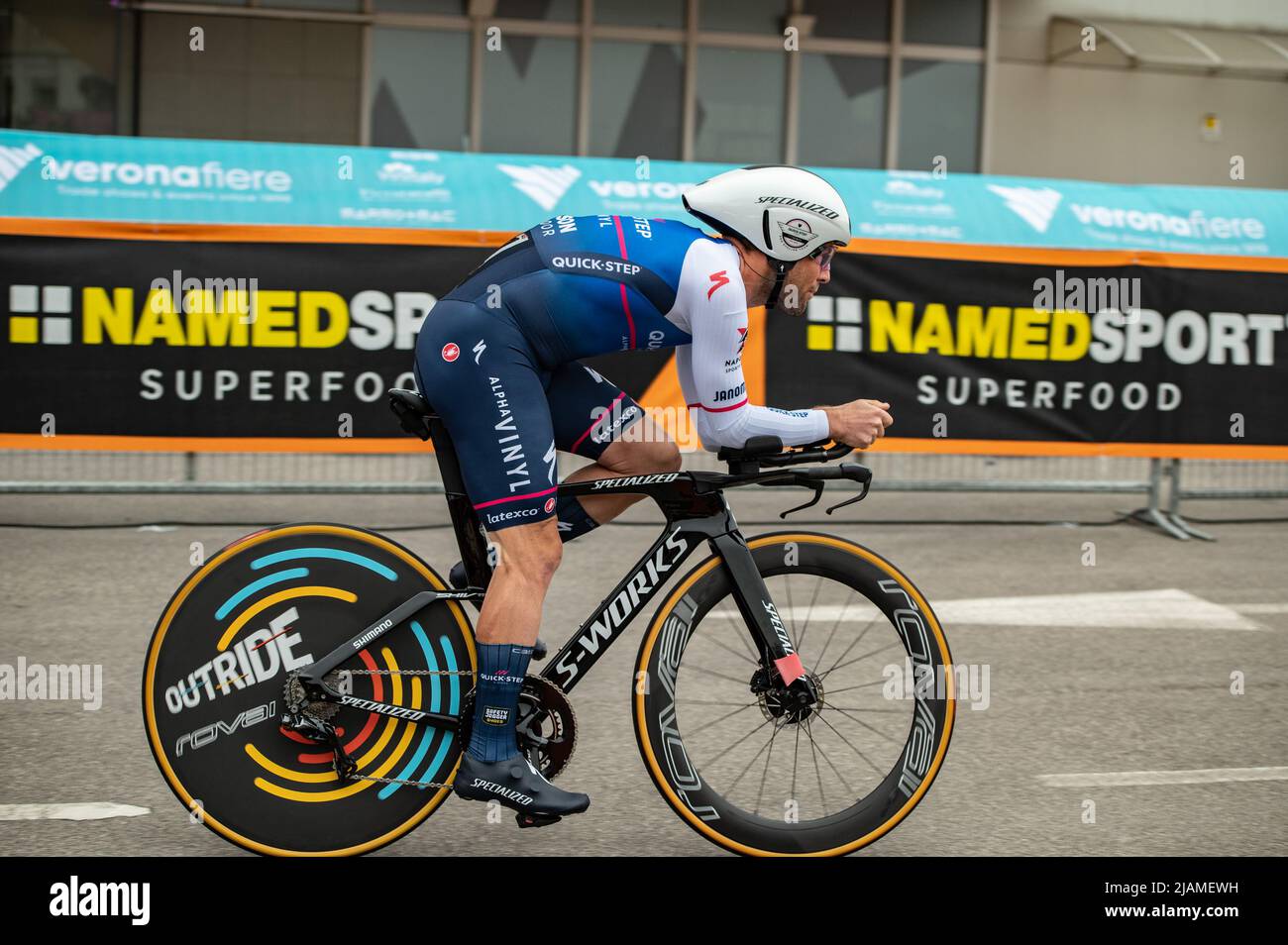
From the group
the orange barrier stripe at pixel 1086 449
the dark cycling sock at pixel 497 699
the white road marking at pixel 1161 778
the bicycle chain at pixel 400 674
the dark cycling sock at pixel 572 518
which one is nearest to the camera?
the dark cycling sock at pixel 497 699

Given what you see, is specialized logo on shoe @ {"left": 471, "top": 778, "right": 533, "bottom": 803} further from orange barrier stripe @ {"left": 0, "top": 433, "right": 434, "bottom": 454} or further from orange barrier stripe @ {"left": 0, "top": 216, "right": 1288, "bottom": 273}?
orange barrier stripe @ {"left": 0, "top": 216, "right": 1288, "bottom": 273}

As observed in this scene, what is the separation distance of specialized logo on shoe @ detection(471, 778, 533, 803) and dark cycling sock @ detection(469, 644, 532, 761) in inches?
2.3

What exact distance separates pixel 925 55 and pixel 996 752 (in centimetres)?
1535

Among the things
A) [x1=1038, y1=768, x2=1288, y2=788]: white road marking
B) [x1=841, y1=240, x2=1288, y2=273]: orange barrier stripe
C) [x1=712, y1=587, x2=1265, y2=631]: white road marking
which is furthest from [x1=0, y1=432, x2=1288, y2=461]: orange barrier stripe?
[x1=1038, y1=768, x2=1288, y2=788]: white road marking

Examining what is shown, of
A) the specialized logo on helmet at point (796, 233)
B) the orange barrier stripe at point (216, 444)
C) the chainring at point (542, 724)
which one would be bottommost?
the chainring at point (542, 724)

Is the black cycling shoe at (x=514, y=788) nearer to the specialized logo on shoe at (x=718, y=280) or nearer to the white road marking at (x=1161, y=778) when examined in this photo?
the specialized logo on shoe at (x=718, y=280)

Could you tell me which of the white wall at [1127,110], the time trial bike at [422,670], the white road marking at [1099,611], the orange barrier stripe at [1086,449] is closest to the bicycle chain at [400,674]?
the time trial bike at [422,670]

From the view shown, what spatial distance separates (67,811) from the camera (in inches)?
169

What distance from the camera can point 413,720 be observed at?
3.82 m

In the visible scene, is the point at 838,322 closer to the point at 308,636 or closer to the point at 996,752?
the point at 996,752

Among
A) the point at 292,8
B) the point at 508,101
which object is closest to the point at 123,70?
the point at 292,8

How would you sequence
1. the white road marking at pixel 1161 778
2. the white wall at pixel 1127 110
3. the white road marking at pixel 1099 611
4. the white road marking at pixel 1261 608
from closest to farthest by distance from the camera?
the white road marking at pixel 1161 778 < the white road marking at pixel 1099 611 < the white road marking at pixel 1261 608 < the white wall at pixel 1127 110

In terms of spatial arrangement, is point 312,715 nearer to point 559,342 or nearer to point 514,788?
point 514,788

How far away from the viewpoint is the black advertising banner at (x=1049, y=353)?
9.30 meters
